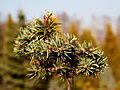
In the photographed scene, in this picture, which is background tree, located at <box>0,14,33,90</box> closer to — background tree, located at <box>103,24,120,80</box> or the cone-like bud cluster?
background tree, located at <box>103,24,120,80</box>

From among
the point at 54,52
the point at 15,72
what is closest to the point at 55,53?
the point at 54,52

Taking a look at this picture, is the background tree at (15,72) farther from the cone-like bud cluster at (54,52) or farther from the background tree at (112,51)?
the cone-like bud cluster at (54,52)

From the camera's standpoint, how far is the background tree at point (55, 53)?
10.3 feet

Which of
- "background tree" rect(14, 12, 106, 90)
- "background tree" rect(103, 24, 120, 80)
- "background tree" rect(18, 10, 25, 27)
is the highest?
"background tree" rect(18, 10, 25, 27)

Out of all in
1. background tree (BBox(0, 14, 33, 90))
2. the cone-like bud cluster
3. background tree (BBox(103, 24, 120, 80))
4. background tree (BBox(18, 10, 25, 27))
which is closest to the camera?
the cone-like bud cluster

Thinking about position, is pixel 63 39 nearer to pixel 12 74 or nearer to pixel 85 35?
pixel 12 74

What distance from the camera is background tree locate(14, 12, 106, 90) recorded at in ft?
10.3

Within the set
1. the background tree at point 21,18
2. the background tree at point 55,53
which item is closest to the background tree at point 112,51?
the background tree at point 21,18

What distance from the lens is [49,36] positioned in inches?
134

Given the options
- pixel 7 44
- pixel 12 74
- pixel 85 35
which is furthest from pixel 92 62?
pixel 85 35

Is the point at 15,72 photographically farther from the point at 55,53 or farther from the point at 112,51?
the point at 55,53

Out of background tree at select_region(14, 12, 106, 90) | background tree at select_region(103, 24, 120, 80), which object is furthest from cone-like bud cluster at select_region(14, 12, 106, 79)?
background tree at select_region(103, 24, 120, 80)

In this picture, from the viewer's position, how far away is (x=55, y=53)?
10.3 ft

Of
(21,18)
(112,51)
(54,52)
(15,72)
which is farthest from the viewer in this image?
(112,51)
